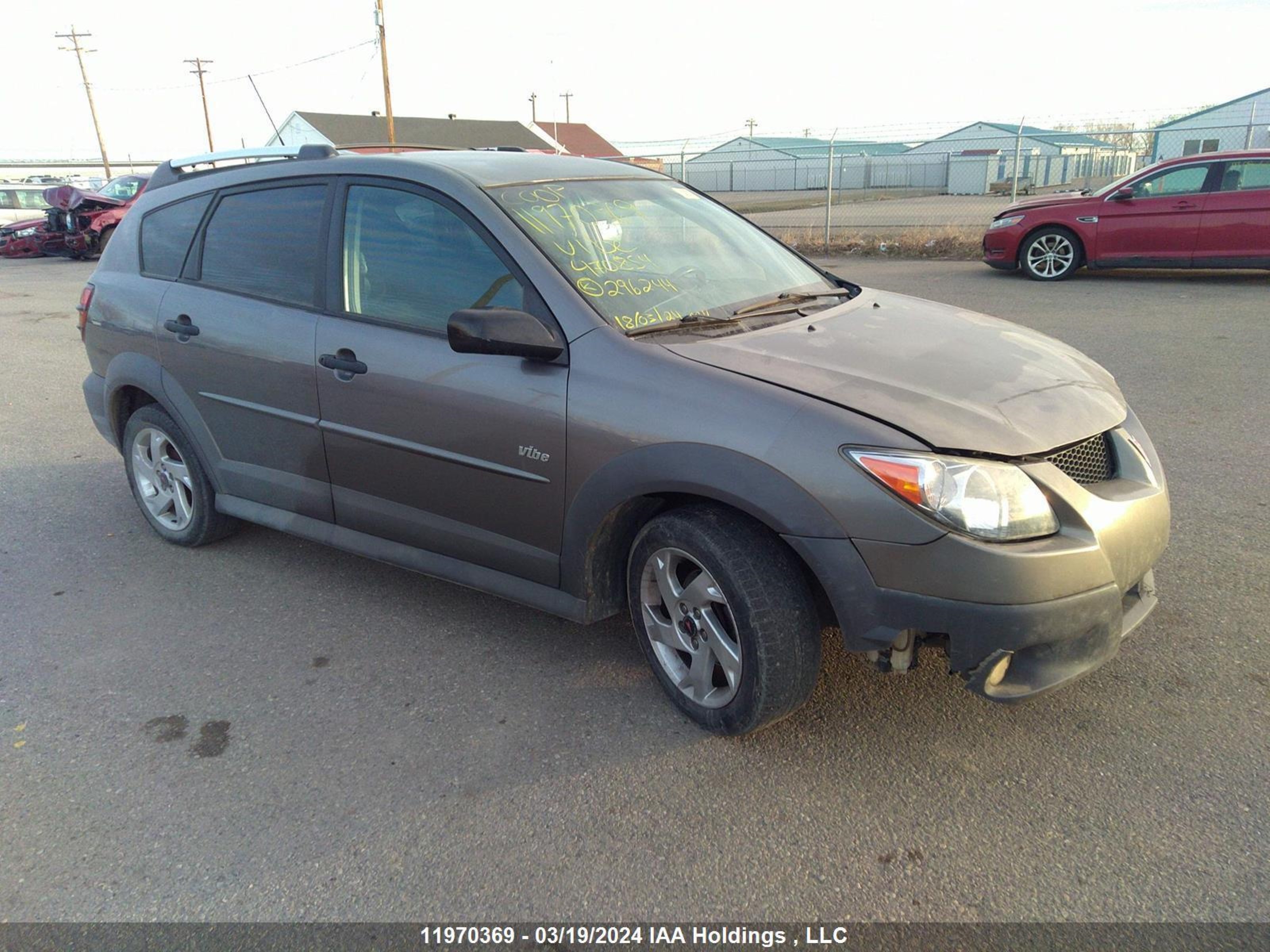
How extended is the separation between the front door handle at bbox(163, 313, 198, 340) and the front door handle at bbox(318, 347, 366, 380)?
95 centimetres

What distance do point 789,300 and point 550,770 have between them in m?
1.99

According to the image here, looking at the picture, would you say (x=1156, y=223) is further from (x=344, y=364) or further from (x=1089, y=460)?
(x=344, y=364)

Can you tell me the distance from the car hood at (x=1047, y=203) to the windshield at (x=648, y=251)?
9425mm

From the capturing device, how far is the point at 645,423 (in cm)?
286

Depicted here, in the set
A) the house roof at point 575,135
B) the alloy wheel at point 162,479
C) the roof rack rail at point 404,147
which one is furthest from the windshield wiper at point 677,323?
the house roof at point 575,135

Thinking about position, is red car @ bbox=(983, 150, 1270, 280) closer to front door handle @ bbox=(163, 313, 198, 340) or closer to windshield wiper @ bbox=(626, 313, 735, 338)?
windshield wiper @ bbox=(626, 313, 735, 338)

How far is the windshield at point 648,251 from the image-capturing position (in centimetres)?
326

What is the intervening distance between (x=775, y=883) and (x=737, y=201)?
125ft

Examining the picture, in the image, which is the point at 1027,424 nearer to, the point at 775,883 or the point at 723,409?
the point at 723,409

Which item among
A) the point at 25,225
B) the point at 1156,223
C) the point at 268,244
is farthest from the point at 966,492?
the point at 25,225

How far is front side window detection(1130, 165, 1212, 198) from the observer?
Answer: 36.2ft

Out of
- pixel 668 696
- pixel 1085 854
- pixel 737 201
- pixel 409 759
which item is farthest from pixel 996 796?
pixel 737 201

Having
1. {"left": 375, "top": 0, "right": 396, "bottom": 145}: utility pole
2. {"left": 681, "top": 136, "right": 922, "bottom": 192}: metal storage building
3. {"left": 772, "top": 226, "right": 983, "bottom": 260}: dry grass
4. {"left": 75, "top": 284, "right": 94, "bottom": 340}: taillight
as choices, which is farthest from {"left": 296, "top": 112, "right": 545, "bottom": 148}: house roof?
{"left": 75, "top": 284, "right": 94, "bottom": 340}: taillight

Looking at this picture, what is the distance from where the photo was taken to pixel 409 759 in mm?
2957
